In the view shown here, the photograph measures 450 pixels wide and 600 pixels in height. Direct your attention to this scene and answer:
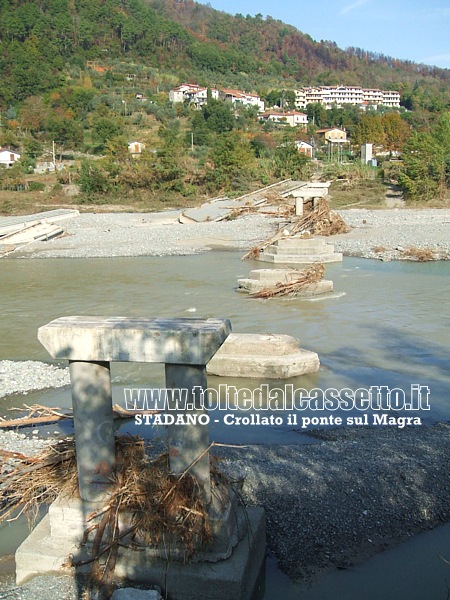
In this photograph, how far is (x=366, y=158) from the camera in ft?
165

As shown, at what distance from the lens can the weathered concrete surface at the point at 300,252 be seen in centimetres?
1847

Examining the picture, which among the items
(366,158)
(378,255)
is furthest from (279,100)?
(378,255)

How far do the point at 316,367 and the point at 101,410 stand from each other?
517 centimetres

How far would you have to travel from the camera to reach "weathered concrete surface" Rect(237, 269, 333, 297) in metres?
14.3

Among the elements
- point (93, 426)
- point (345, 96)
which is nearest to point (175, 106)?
point (345, 96)

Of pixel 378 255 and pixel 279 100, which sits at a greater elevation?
pixel 279 100

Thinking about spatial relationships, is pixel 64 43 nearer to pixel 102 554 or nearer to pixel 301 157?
pixel 301 157

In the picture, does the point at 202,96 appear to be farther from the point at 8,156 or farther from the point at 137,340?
the point at 137,340

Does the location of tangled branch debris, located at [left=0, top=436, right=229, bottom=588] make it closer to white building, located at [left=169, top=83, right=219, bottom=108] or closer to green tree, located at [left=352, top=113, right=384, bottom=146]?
green tree, located at [left=352, top=113, right=384, bottom=146]

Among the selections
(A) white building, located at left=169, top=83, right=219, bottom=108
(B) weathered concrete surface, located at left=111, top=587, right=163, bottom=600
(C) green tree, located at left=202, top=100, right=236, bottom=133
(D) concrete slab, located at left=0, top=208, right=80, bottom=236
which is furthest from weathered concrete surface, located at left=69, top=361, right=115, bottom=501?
(A) white building, located at left=169, top=83, right=219, bottom=108

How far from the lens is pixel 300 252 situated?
61.7ft

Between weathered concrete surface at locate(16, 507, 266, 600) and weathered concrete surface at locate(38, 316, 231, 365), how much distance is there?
3.89 ft

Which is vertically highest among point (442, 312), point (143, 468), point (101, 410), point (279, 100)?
point (279, 100)

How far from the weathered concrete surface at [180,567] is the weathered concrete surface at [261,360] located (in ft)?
13.8
